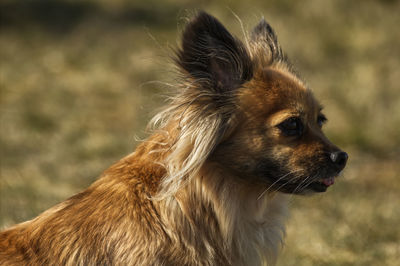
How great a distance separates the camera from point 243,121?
159 inches

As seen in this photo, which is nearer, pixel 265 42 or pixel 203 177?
pixel 203 177

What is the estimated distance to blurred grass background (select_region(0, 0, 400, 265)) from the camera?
7027 mm

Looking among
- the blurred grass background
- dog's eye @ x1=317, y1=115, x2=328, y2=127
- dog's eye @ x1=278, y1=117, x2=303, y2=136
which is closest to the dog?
dog's eye @ x1=278, y1=117, x2=303, y2=136

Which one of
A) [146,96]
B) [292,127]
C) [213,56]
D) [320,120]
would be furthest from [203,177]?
[146,96]

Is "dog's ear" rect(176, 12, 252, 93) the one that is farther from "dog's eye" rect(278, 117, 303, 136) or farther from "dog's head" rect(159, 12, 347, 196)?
"dog's eye" rect(278, 117, 303, 136)

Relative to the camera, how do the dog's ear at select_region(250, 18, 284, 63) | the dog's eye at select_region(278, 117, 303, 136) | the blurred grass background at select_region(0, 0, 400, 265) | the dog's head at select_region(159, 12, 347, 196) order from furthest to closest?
1. the blurred grass background at select_region(0, 0, 400, 265)
2. the dog's ear at select_region(250, 18, 284, 63)
3. the dog's eye at select_region(278, 117, 303, 136)
4. the dog's head at select_region(159, 12, 347, 196)

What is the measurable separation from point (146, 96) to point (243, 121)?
7490 millimetres

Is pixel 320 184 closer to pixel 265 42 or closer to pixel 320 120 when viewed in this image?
pixel 320 120

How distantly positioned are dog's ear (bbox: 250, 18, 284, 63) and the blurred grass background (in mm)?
1976

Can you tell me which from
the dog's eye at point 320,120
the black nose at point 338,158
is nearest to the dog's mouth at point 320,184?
the black nose at point 338,158

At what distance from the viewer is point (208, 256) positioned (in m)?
3.88

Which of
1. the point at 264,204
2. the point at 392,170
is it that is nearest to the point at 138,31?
the point at 392,170

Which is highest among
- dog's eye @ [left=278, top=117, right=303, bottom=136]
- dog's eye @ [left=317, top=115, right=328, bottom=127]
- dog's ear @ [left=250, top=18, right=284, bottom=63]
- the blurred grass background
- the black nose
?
dog's ear @ [left=250, top=18, right=284, bottom=63]

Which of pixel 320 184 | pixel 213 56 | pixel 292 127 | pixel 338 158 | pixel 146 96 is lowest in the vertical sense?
pixel 146 96
